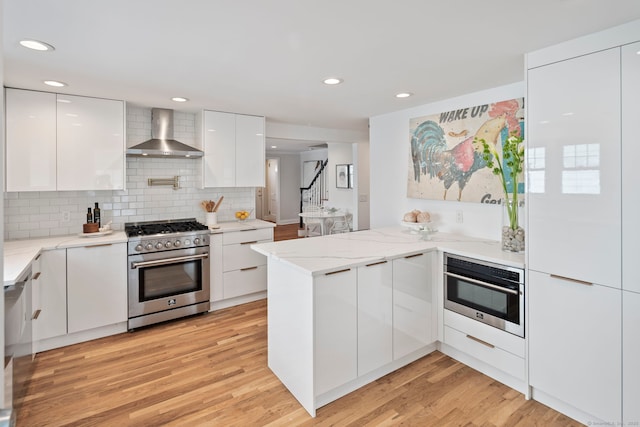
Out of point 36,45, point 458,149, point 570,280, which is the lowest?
point 570,280

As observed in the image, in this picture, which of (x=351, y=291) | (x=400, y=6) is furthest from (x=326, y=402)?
(x=400, y=6)

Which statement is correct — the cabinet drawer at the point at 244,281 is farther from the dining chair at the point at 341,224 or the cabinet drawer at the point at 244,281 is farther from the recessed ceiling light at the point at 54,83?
the dining chair at the point at 341,224

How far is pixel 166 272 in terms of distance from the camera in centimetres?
360

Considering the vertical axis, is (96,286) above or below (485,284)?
below

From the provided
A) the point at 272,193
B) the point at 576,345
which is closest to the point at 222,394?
the point at 576,345

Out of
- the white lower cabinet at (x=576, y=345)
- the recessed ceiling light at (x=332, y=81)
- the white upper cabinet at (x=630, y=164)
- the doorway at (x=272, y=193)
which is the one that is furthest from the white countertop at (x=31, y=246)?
the doorway at (x=272, y=193)

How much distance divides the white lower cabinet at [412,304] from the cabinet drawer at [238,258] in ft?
6.67

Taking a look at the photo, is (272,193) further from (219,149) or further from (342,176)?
(219,149)

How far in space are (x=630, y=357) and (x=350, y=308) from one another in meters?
1.54

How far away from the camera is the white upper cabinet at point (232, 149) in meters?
4.02

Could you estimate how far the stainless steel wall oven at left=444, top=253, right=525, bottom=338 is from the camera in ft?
7.91

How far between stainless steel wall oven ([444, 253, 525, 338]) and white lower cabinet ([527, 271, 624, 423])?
10 centimetres

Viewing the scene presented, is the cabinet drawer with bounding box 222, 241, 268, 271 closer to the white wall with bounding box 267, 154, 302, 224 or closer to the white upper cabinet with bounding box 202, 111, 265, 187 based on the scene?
the white upper cabinet with bounding box 202, 111, 265, 187

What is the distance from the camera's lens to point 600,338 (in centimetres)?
203
